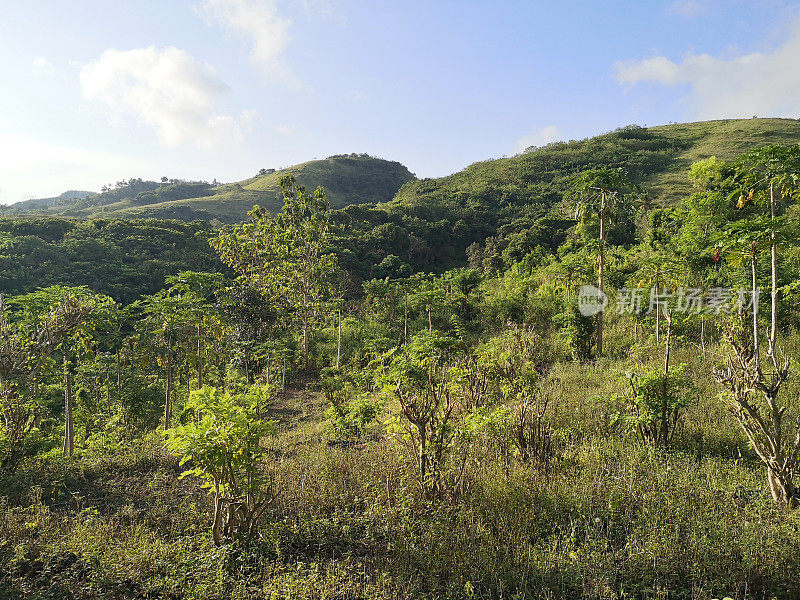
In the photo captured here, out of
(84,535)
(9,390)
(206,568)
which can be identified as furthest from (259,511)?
(9,390)

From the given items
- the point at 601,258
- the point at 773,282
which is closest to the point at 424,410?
the point at 773,282

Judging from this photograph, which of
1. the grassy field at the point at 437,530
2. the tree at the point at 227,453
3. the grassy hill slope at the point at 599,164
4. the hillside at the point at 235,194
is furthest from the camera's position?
the hillside at the point at 235,194

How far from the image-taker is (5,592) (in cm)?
364

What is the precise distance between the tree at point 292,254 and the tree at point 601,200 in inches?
383

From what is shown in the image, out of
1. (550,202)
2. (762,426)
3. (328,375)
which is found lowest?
(328,375)

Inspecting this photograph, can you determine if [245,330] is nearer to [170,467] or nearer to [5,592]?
[170,467]

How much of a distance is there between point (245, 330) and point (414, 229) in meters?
21.4

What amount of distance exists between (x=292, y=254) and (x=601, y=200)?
11488 mm

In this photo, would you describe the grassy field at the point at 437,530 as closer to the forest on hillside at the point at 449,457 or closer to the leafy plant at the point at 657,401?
the forest on hillside at the point at 449,457

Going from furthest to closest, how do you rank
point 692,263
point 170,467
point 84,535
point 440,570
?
point 692,263
point 170,467
point 84,535
point 440,570

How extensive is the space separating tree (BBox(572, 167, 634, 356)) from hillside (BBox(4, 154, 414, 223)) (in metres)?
46.8

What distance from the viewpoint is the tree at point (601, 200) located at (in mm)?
10484

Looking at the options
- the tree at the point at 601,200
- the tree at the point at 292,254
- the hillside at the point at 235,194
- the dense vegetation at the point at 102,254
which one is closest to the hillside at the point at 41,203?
the hillside at the point at 235,194

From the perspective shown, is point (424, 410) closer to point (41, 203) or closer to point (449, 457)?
point (449, 457)
